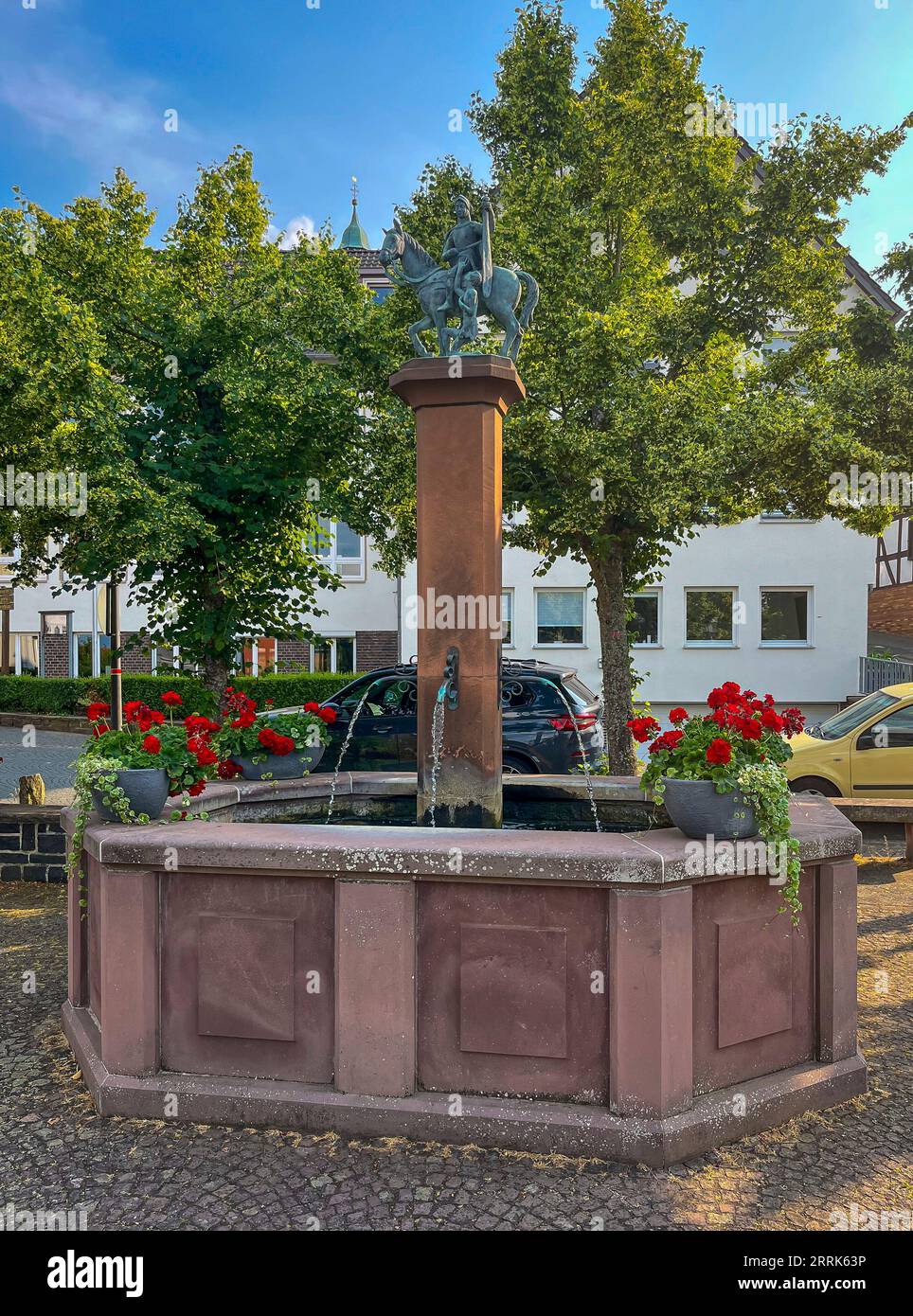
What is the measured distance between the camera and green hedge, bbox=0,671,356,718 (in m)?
20.6

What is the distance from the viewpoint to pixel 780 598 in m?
22.7

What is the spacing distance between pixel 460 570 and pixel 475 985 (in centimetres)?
219

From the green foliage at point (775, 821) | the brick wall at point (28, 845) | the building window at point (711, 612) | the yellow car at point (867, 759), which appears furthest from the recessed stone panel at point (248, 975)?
the building window at point (711, 612)

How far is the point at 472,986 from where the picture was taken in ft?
11.9

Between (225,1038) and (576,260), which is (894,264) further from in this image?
(225,1038)

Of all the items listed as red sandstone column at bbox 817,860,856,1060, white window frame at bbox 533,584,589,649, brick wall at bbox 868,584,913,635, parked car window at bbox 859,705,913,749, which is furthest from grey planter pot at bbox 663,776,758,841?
brick wall at bbox 868,584,913,635

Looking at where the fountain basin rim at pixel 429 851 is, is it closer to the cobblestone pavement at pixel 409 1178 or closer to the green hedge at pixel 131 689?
the cobblestone pavement at pixel 409 1178

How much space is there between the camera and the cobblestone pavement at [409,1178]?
3.10 meters

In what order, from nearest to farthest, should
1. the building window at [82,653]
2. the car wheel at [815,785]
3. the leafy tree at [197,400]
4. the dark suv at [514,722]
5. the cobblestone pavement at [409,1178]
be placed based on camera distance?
the cobblestone pavement at [409,1178], the leafy tree at [197,400], the car wheel at [815,785], the dark suv at [514,722], the building window at [82,653]

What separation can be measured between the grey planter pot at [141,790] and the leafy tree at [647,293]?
668cm

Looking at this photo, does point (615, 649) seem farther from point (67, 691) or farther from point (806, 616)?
point (67, 691)

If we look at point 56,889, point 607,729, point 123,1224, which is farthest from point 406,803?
point 607,729

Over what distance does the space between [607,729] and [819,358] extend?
515 centimetres

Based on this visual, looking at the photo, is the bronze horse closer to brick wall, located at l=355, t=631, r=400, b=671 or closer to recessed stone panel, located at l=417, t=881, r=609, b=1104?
recessed stone panel, located at l=417, t=881, r=609, b=1104
